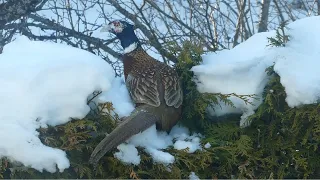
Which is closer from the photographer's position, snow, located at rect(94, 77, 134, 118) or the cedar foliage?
the cedar foliage

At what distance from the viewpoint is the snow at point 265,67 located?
263 cm

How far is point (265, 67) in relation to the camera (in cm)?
281

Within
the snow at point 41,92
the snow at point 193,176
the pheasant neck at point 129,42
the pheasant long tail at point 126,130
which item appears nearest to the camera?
the snow at point 41,92

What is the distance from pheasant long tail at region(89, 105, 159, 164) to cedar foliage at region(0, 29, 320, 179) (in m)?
0.07

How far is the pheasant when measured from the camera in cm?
249

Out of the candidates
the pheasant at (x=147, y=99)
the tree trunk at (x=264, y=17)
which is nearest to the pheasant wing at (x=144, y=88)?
the pheasant at (x=147, y=99)

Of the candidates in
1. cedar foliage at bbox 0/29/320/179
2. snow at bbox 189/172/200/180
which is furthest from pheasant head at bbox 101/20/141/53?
snow at bbox 189/172/200/180

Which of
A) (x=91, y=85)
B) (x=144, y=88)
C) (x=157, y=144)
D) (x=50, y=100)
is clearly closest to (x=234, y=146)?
(x=157, y=144)

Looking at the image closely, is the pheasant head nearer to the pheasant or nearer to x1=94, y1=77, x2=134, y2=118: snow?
the pheasant

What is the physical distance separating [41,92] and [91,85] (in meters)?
0.25

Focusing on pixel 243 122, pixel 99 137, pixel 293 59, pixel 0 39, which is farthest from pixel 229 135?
pixel 0 39

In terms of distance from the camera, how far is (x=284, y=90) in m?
2.68

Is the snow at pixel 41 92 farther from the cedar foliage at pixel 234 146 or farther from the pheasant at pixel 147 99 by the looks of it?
the pheasant at pixel 147 99

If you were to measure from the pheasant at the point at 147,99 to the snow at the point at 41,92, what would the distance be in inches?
7.6
